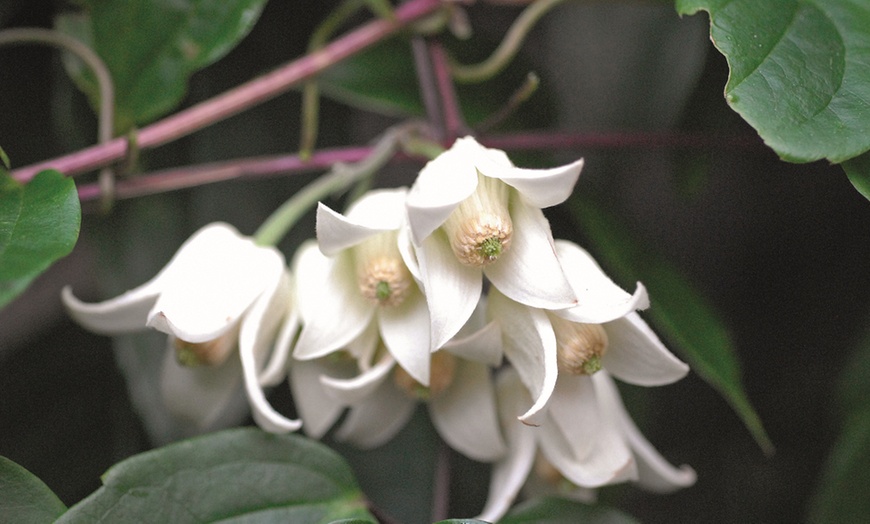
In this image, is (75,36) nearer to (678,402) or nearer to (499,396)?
(499,396)

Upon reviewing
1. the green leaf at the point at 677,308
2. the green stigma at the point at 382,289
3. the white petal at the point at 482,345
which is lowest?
the green leaf at the point at 677,308

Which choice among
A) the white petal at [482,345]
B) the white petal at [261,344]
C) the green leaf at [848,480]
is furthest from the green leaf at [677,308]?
the white petal at [261,344]

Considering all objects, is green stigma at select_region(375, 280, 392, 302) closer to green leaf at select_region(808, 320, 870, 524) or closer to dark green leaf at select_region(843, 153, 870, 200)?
dark green leaf at select_region(843, 153, 870, 200)

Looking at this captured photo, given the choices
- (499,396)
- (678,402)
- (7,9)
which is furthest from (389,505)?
(7,9)

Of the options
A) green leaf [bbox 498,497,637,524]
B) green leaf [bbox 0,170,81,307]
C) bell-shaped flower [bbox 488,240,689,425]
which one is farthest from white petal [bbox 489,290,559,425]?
green leaf [bbox 0,170,81,307]

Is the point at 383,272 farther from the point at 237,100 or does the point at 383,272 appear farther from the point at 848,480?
the point at 848,480

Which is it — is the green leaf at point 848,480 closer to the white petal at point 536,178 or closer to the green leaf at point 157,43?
the white petal at point 536,178
